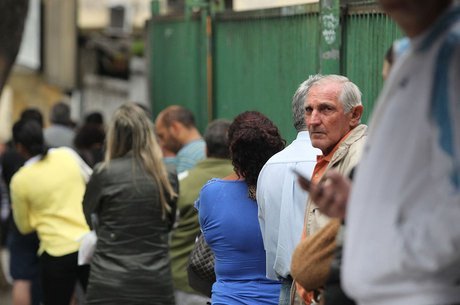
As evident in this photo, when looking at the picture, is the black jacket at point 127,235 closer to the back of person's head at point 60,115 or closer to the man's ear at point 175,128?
the man's ear at point 175,128

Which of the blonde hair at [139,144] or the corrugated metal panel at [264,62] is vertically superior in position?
the corrugated metal panel at [264,62]

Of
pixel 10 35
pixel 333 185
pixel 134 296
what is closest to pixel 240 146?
pixel 134 296

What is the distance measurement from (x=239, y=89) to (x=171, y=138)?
69 centimetres

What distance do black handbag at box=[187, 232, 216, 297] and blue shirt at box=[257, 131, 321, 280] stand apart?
0.85 meters

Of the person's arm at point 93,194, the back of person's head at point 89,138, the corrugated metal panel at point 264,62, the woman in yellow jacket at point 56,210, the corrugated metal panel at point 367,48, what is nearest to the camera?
the corrugated metal panel at point 367,48

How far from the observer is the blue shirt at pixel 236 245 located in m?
5.95

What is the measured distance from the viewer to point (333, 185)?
2.99 m

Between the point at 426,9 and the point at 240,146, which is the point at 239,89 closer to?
the point at 240,146

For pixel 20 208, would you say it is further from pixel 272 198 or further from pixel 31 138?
pixel 272 198

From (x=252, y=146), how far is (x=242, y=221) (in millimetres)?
387

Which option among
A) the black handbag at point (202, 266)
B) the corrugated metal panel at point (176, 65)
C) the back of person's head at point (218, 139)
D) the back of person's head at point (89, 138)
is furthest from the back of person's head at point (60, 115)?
the black handbag at point (202, 266)

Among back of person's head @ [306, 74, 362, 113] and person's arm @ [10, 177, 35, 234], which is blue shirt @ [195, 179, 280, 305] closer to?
back of person's head @ [306, 74, 362, 113]

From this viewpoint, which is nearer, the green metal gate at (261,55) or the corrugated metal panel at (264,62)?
the green metal gate at (261,55)

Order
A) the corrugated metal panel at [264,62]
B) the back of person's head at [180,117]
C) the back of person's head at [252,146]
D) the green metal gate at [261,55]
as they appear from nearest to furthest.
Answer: the back of person's head at [252,146], the green metal gate at [261,55], the corrugated metal panel at [264,62], the back of person's head at [180,117]
